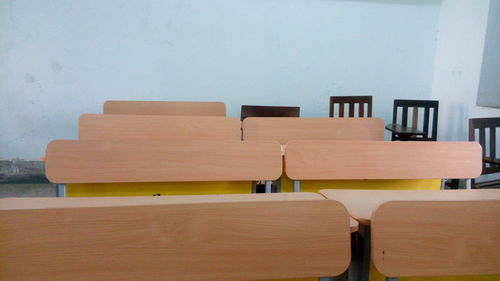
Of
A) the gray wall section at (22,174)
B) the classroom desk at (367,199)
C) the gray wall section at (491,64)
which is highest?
the gray wall section at (491,64)

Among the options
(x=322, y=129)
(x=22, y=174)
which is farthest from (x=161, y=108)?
(x=22, y=174)

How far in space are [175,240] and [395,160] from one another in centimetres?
111

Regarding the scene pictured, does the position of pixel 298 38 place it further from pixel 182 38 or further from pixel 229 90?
pixel 182 38

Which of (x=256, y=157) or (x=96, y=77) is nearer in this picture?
(x=256, y=157)

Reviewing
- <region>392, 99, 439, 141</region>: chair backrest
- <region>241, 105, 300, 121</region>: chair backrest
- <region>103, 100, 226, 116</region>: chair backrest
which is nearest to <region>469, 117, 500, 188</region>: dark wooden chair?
<region>392, 99, 439, 141</region>: chair backrest

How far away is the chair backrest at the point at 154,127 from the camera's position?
75.4 inches

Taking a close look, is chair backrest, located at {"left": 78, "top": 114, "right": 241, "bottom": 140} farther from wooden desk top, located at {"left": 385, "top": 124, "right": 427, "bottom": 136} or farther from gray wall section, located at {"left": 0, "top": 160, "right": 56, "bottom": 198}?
gray wall section, located at {"left": 0, "top": 160, "right": 56, "bottom": 198}

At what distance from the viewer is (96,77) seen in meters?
3.29

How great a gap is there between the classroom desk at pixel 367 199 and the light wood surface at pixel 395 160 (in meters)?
0.23

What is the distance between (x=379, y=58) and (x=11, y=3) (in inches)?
132

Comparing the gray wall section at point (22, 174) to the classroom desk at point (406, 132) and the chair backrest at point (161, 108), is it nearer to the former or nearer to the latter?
the chair backrest at point (161, 108)

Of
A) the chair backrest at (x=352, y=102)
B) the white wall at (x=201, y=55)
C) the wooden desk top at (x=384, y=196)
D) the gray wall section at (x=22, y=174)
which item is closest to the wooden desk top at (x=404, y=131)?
the chair backrest at (x=352, y=102)

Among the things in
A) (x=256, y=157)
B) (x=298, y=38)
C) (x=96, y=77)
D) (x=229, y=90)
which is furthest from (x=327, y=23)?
(x=256, y=157)

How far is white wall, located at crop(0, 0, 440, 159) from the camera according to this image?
321 centimetres
